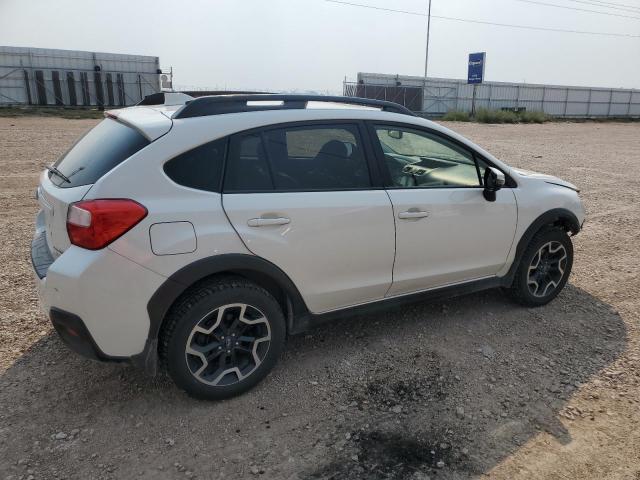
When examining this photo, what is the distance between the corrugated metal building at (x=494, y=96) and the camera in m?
38.2

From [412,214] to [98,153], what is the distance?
78.9 inches

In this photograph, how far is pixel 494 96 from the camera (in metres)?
41.5

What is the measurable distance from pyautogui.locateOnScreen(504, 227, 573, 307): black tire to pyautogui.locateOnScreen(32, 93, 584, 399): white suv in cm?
40

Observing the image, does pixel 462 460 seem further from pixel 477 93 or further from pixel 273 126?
pixel 477 93

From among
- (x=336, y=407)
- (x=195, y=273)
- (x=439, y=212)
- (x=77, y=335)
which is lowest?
(x=336, y=407)

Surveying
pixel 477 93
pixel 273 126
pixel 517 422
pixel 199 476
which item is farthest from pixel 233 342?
pixel 477 93

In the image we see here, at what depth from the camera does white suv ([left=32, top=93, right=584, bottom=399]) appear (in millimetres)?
2680

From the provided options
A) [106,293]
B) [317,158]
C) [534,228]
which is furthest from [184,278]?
[534,228]

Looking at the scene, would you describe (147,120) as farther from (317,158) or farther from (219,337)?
(219,337)

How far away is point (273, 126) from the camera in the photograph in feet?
10.3

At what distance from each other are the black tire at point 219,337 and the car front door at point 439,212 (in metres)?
→ 0.99

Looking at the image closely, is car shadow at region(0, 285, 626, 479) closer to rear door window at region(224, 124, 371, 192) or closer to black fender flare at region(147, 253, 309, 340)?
black fender flare at region(147, 253, 309, 340)

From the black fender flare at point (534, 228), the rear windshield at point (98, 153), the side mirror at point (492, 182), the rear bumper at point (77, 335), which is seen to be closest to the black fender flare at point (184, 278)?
the rear bumper at point (77, 335)

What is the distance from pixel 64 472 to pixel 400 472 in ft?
5.46
